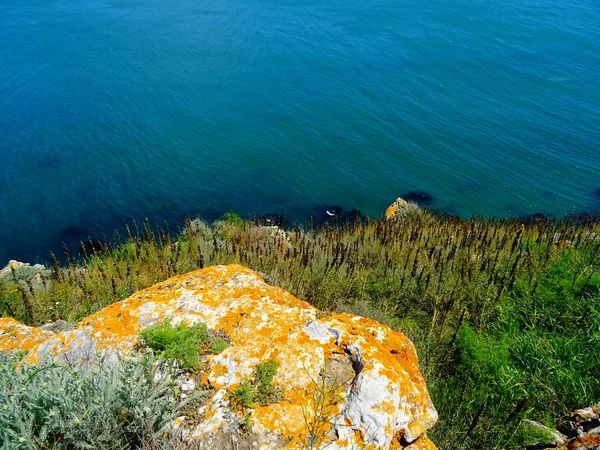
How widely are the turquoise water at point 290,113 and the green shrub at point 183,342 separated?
569 inches

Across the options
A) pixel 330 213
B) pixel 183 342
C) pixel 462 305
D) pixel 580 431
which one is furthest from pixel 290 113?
pixel 580 431

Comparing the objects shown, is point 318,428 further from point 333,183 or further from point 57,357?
Result: point 333,183

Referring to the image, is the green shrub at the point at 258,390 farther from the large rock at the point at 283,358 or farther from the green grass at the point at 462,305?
the green grass at the point at 462,305

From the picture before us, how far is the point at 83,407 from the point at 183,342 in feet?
3.13

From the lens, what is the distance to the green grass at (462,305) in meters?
4.89

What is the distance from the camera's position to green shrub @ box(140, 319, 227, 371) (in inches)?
153

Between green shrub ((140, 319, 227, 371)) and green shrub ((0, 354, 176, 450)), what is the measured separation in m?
0.38

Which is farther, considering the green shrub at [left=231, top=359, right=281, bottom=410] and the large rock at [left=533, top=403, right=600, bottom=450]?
the large rock at [left=533, top=403, right=600, bottom=450]

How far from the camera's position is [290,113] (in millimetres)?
25922

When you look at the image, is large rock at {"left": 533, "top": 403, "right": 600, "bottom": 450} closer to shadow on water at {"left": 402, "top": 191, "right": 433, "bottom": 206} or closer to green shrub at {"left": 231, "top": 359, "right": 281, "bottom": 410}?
green shrub at {"left": 231, "top": 359, "right": 281, "bottom": 410}

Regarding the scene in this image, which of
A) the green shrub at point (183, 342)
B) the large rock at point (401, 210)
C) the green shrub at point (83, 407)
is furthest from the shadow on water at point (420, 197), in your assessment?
the green shrub at point (83, 407)

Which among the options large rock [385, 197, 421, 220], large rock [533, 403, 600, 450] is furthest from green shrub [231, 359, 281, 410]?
large rock [385, 197, 421, 220]

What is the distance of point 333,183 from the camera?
20781mm

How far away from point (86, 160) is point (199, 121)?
6460 mm
